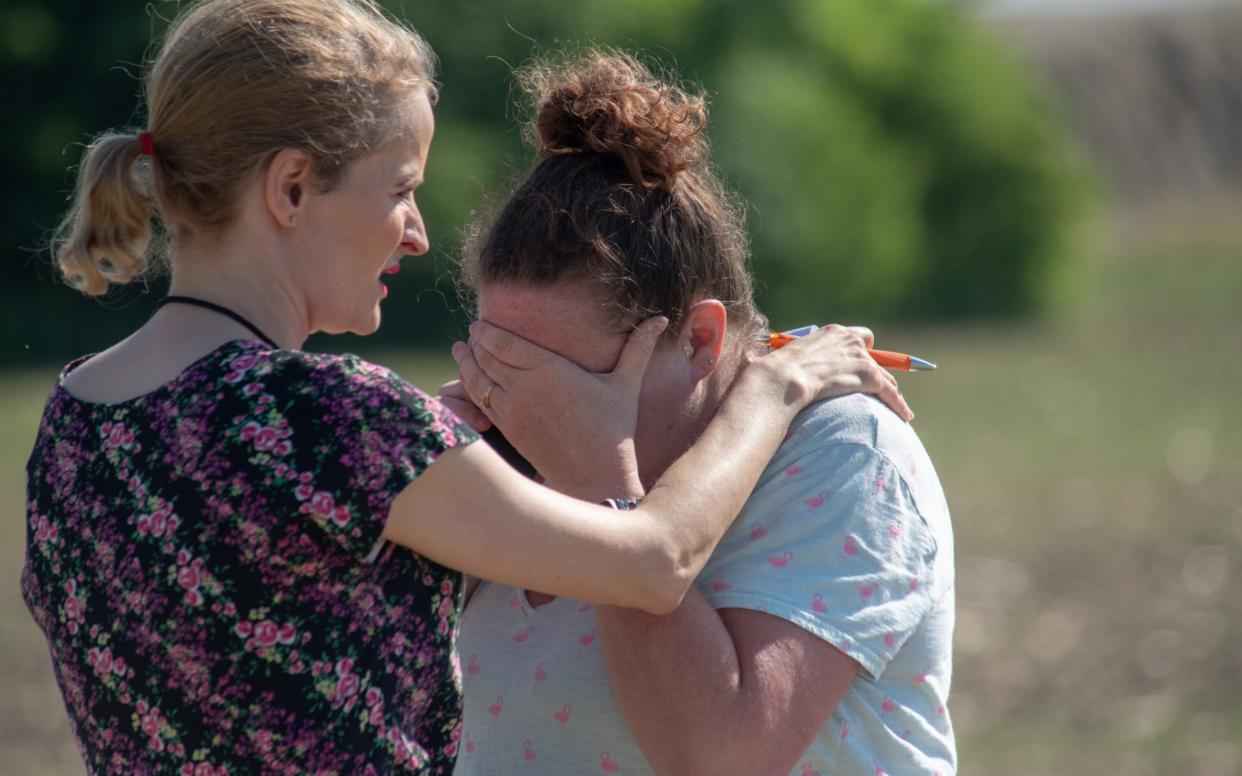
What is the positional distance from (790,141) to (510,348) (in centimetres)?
2247

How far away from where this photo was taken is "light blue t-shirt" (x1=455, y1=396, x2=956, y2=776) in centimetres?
229

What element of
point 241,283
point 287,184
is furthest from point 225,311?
point 287,184

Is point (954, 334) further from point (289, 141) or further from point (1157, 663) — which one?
point (289, 141)

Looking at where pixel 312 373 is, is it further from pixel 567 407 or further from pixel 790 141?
pixel 790 141

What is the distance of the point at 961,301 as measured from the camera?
27125mm

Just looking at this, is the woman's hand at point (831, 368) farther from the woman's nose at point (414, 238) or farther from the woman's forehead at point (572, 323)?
the woman's nose at point (414, 238)

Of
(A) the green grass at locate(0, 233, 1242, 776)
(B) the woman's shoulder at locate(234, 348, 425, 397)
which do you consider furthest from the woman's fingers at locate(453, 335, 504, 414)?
(A) the green grass at locate(0, 233, 1242, 776)

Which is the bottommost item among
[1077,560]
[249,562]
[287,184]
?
[1077,560]

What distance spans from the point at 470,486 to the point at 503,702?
61 centimetres

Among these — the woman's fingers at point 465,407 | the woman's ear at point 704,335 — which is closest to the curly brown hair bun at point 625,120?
the woman's ear at point 704,335

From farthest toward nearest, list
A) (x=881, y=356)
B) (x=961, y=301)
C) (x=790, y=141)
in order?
(x=961, y=301)
(x=790, y=141)
(x=881, y=356)

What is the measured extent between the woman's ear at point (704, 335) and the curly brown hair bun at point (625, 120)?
0.68 ft

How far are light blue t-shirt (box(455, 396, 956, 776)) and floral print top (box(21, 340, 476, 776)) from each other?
0.41 metres

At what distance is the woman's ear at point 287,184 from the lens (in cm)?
212
